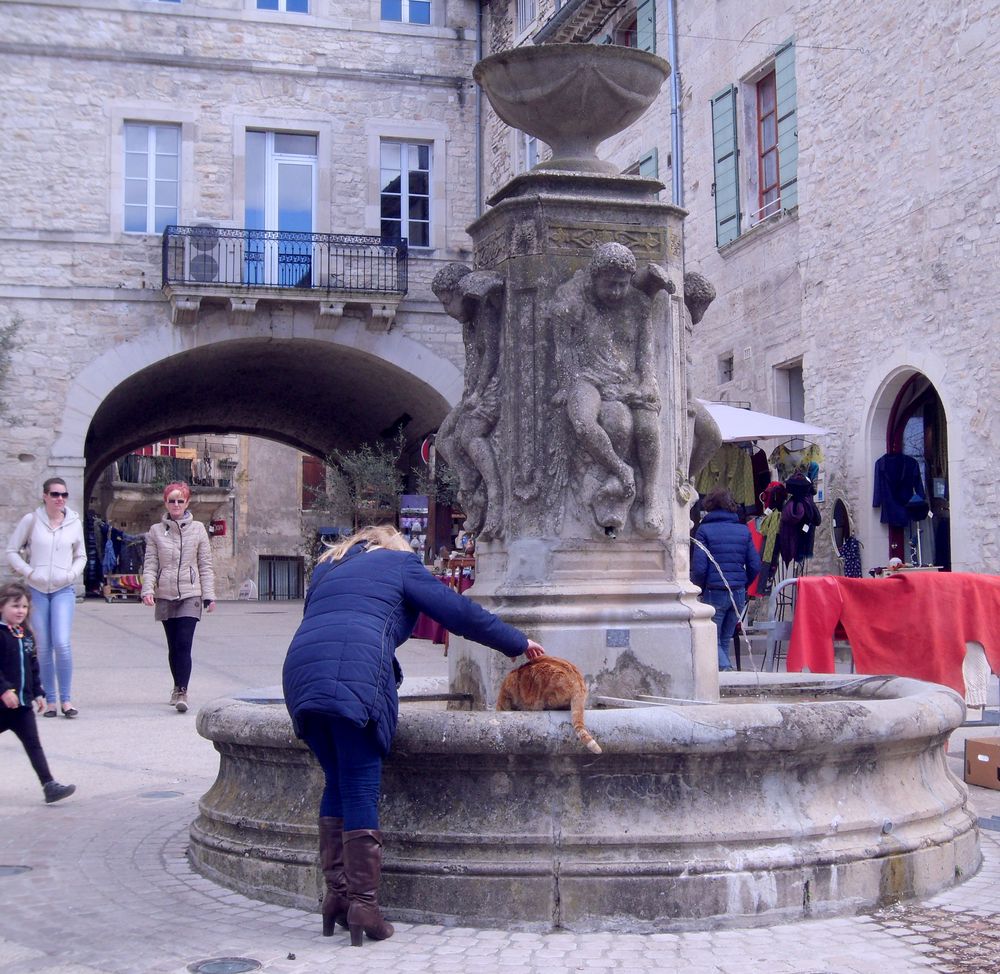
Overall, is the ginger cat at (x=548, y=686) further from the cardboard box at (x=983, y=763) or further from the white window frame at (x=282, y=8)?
the white window frame at (x=282, y=8)

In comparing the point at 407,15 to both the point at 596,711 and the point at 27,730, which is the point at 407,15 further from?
the point at 596,711

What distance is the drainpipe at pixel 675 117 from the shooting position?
18.2 meters

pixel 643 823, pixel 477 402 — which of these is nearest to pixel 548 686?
pixel 643 823

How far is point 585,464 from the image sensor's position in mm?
5293

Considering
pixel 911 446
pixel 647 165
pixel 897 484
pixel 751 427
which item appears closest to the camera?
pixel 751 427

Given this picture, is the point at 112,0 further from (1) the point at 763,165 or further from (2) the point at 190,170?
(1) the point at 763,165

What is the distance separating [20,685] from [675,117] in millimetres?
14392

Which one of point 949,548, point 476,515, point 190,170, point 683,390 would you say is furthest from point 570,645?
point 190,170

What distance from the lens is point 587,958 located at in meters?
3.73

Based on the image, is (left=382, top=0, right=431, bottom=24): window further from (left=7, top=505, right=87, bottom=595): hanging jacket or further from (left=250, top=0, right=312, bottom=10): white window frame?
(left=7, top=505, right=87, bottom=595): hanging jacket

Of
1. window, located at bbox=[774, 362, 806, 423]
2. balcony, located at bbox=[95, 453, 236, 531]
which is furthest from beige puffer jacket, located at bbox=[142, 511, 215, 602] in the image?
balcony, located at bbox=[95, 453, 236, 531]

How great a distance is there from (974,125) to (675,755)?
9897mm

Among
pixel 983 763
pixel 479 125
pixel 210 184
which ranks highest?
pixel 479 125

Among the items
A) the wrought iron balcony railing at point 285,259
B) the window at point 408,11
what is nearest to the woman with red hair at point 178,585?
the wrought iron balcony railing at point 285,259
